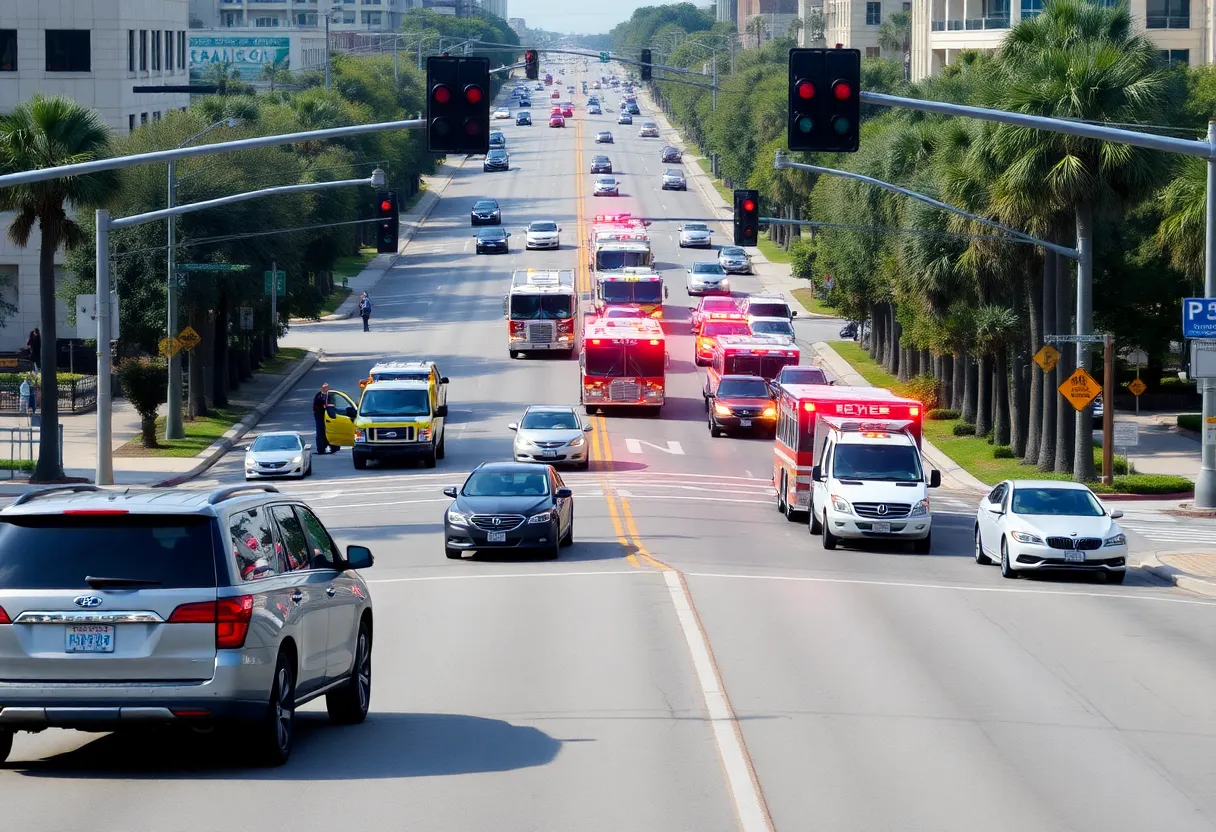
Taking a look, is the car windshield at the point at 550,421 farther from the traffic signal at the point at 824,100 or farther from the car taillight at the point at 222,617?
the car taillight at the point at 222,617

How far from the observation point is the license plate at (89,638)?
10.9 metres

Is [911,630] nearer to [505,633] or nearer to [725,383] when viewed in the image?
[505,633]

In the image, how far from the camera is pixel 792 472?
32875mm

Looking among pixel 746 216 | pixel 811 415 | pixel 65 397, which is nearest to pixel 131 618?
pixel 811 415

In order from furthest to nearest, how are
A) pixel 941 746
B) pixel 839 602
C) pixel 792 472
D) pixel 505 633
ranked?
pixel 792 472 → pixel 839 602 → pixel 505 633 → pixel 941 746

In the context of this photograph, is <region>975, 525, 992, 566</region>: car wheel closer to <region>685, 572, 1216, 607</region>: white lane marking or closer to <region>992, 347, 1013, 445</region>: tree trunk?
<region>685, 572, 1216, 607</region>: white lane marking

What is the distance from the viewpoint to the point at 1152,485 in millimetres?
39156

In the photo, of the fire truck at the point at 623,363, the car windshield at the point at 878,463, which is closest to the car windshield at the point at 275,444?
the fire truck at the point at 623,363

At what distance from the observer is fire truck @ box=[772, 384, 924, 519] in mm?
31438

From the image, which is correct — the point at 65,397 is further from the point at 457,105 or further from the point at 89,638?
the point at 89,638

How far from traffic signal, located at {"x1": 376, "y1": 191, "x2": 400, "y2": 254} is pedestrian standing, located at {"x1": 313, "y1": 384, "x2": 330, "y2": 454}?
4.57 m

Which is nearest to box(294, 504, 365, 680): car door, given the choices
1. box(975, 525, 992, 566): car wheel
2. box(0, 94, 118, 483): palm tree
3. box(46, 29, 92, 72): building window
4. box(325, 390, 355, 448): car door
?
box(975, 525, 992, 566): car wheel

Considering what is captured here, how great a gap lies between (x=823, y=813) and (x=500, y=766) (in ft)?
7.87

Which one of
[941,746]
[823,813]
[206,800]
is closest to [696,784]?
[823,813]
